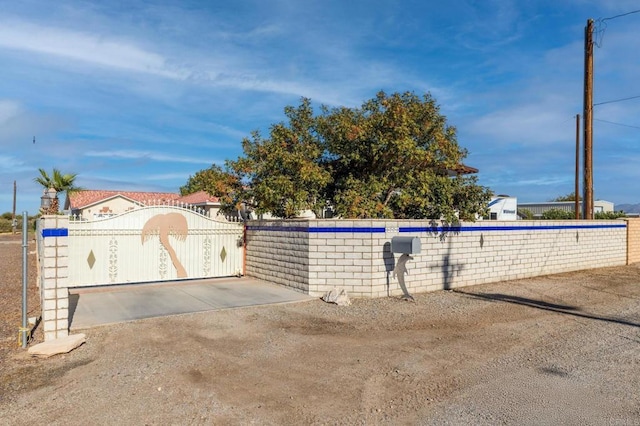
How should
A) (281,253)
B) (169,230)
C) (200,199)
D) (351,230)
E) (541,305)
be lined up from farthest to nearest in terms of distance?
(200,199) → (169,230) → (281,253) → (351,230) → (541,305)

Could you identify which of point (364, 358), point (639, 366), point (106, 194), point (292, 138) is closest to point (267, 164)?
point (292, 138)

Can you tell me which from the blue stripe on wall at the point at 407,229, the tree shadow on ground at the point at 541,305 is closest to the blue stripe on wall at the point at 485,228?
the blue stripe on wall at the point at 407,229

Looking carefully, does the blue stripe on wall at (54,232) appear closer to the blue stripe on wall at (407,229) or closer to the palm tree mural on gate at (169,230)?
the palm tree mural on gate at (169,230)

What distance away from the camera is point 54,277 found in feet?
22.6

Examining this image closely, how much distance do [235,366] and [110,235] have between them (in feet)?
24.2

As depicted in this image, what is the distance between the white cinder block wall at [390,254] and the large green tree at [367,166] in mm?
896

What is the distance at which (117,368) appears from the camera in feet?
19.0

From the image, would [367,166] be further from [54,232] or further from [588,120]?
[588,120]

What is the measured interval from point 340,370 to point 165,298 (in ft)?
19.3

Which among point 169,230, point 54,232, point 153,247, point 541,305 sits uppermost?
point 54,232

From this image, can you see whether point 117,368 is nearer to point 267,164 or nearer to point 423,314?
point 423,314

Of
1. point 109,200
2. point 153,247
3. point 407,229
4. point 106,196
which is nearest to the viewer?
point 407,229

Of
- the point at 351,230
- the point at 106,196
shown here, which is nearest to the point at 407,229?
the point at 351,230

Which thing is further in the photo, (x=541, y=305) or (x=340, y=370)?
(x=541, y=305)
